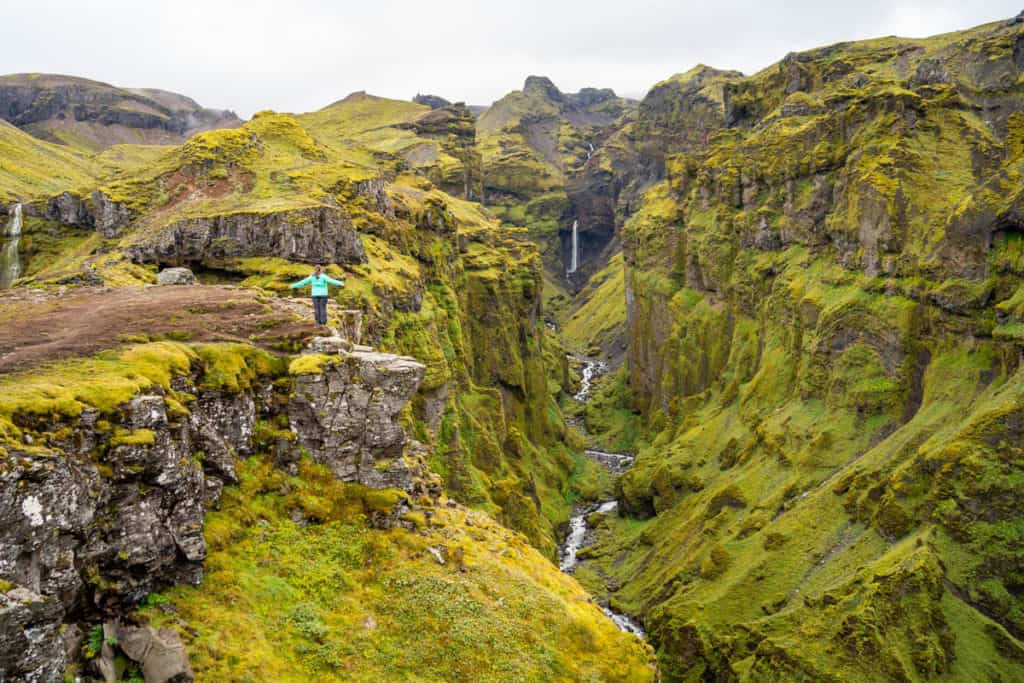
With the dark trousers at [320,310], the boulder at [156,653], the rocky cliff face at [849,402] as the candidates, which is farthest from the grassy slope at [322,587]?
the rocky cliff face at [849,402]

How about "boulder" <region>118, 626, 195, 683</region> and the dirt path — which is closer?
"boulder" <region>118, 626, 195, 683</region>

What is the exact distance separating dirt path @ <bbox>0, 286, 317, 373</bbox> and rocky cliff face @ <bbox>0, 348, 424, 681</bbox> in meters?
3.31

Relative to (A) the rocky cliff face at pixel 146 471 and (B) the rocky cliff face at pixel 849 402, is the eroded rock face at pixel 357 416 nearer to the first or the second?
(A) the rocky cliff face at pixel 146 471

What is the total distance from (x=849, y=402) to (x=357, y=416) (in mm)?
77537

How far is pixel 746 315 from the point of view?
422 ft

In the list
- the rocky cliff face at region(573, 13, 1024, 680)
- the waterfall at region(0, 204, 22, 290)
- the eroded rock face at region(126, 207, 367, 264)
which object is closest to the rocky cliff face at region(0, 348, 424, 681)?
the eroded rock face at region(126, 207, 367, 264)

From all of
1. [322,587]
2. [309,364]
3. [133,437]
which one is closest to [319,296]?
[309,364]

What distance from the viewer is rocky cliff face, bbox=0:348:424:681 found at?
19500 millimetres

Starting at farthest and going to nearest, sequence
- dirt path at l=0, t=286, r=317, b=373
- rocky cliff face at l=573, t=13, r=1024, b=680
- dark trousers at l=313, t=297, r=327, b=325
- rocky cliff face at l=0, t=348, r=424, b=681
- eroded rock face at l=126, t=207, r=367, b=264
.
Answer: eroded rock face at l=126, t=207, r=367, b=264 < rocky cliff face at l=573, t=13, r=1024, b=680 < dark trousers at l=313, t=297, r=327, b=325 < dirt path at l=0, t=286, r=317, b=373 < rocky cliff face at l=0, t=348, r=424, b=681

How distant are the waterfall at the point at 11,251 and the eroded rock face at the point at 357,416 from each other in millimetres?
53610

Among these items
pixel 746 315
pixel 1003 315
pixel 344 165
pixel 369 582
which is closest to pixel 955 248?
pixel 1003 315

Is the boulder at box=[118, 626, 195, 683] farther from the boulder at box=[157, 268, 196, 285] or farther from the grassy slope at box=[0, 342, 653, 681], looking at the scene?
the boulder at box=[157, 268, 196, 285]

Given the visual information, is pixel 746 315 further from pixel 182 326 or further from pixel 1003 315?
pixel 182 326

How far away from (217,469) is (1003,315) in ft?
257
